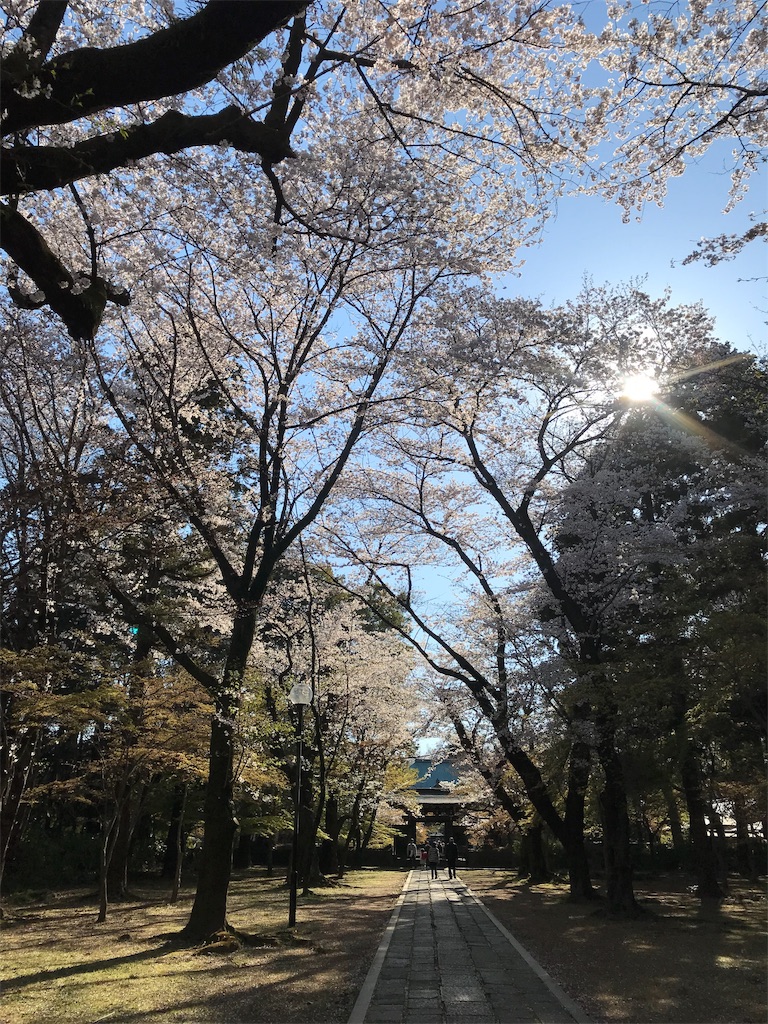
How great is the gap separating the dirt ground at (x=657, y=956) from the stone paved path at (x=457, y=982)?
262 mm

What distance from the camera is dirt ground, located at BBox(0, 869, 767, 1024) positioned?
201 inches

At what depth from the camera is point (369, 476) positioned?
15562 mm

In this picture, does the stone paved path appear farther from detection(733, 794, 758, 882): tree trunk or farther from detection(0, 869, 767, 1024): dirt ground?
detection(733, 794, 758, 882): tree trunk

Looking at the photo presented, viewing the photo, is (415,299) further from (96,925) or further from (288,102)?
(96,925)

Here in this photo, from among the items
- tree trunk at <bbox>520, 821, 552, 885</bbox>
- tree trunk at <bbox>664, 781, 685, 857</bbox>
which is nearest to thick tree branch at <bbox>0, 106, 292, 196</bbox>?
tree trunk at <bbox>664, 781, 685, 857</bbox>

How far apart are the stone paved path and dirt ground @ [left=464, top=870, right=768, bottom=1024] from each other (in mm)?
262

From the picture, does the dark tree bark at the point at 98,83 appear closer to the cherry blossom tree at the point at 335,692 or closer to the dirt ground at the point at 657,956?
the dirt ground at the point at 657,956

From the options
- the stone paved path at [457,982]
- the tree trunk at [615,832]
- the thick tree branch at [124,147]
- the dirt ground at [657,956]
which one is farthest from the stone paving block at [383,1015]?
the tree trunk at [615,832]

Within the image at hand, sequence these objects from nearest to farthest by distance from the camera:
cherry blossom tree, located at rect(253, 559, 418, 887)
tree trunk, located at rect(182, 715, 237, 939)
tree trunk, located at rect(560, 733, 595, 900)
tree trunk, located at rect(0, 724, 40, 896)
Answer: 1. tree trunk, located at rect(182, 715, 237, 939)
2. tree trunk, located at rect(0, 724, 40, 896)
3. tree trunk, located at rect(560, 733, 595, 900)
4. cherry blossom tree, located at rect(253, 559, 418, 887)

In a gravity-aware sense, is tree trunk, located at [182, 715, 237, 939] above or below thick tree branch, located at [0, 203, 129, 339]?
below

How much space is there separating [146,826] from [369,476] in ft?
51.6

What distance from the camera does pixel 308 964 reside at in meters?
6.91

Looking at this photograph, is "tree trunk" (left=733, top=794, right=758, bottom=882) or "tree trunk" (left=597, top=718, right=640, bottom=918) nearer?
"tree trunk" (left=597, top=718, right=640, bottom=918)

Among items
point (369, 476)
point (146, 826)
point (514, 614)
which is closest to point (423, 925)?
point (514, 614)
